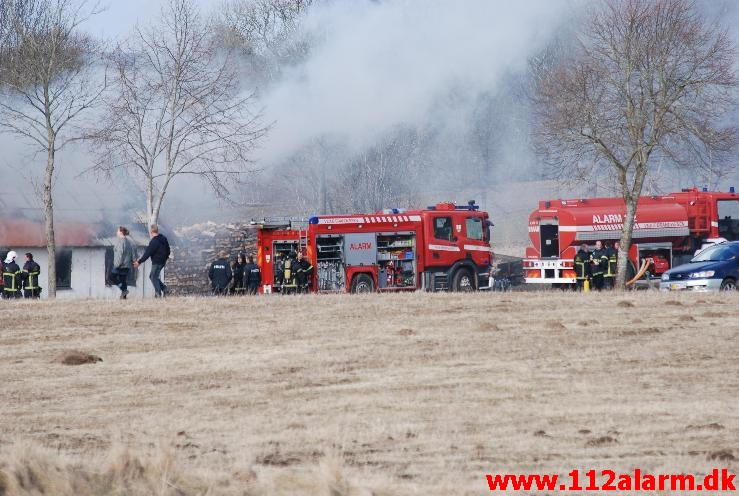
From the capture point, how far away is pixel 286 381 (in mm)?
15836

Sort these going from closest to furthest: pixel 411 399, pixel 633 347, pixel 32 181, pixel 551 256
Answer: pixel 411 399 → pixel 633 347 → pixel 551 256 → pixel 32 181

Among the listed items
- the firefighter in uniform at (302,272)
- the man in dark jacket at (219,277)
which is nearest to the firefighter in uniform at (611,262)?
the firefighter in uniform at (302,272)

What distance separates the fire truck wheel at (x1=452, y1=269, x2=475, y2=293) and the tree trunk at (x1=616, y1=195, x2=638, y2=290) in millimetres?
3834

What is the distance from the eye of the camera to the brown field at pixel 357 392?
10.3 meters

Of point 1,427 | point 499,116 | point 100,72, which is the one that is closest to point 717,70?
point 100,72

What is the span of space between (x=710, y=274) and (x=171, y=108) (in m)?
14.9

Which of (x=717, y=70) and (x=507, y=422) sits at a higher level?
(x=717, y=70)

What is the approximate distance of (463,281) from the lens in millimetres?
32094

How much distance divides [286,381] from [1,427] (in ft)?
12.8

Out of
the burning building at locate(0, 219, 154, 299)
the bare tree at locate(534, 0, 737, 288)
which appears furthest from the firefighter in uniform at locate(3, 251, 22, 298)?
the bare tree at locate(534, 0, 737, 288)

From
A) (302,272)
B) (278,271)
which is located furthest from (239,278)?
(302,272)

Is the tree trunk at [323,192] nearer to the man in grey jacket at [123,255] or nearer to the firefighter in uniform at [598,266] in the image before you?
the firefighter in uniform at [598,266]

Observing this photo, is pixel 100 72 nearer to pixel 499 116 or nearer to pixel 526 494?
pixel 526 494

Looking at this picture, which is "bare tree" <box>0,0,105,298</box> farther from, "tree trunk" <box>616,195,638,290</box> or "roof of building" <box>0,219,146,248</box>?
"tree trunk" <box>616,195,638,290</box>
